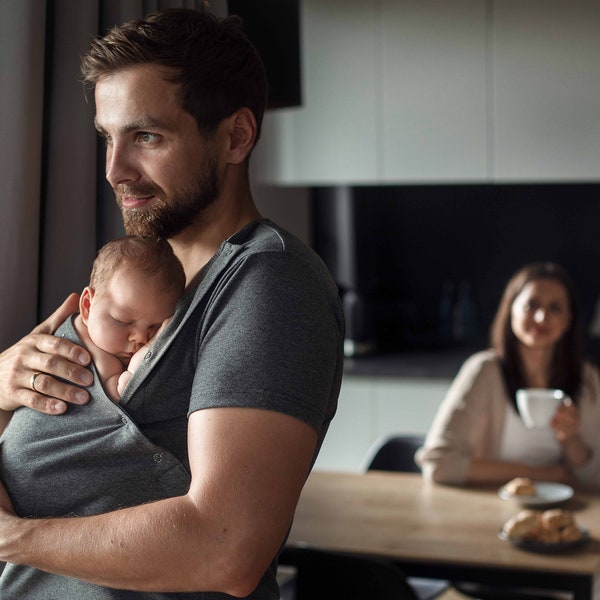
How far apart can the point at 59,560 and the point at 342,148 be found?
357 centimetres

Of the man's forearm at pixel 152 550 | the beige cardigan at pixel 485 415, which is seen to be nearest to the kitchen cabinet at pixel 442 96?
the beige cardigan at pixel 485 415

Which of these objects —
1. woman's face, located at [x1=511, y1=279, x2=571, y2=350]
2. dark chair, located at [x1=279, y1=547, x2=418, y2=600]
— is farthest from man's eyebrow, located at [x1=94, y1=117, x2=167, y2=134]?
woman's face, located at [x1=511, y1=279, x2=571, y2=350]

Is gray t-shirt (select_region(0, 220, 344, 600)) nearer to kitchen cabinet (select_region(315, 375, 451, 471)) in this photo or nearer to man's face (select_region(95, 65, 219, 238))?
man's face (select_region(95, 65, 219, 238))

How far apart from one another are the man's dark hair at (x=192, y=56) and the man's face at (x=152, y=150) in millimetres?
15

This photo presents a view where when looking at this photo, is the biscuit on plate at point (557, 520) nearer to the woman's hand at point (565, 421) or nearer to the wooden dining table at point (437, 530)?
the wooden dining table at point (437, 530)

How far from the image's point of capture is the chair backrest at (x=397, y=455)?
3326 millimetres

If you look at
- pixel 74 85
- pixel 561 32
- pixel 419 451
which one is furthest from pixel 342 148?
pixel 74 85

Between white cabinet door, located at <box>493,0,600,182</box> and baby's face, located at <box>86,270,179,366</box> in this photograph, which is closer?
baby's face, located at <box>86,270,179,366</box>

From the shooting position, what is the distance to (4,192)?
1.59 m

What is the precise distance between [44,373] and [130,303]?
15 cm

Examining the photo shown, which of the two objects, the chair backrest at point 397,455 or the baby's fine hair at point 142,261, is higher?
the baby's fine hair at point 142,261

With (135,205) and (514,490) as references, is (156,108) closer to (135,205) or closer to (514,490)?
(135,205)

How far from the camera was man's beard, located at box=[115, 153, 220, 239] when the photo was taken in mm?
1380

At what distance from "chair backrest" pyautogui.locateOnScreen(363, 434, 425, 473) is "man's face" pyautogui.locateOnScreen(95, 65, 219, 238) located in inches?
81.3
